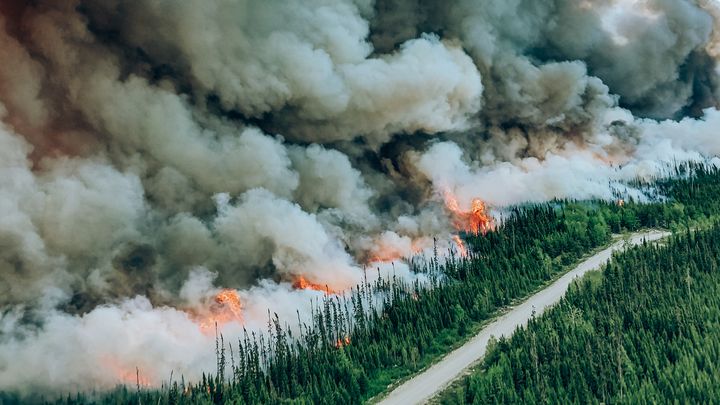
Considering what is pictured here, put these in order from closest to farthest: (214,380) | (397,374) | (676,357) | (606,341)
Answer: (676,357) < (606,341) < (397,374) < (214,380)

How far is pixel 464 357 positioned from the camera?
5207 inches

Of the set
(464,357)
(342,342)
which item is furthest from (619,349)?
(342,342)

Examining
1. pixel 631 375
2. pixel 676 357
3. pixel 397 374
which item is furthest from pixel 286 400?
pixel 676 357

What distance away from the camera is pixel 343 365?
137 metres

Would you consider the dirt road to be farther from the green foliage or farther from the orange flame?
the orange flame

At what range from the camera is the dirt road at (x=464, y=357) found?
116000mm

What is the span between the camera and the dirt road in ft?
381

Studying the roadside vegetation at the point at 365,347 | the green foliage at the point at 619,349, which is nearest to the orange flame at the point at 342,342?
the roadside vegetation at the point at 365,347

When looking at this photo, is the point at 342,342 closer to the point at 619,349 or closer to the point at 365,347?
the point at 365,347

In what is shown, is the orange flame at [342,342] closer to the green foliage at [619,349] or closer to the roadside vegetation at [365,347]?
the roadside vegetation at [365,347]

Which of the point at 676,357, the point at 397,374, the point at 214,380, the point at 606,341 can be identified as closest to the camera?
the point at 676,357

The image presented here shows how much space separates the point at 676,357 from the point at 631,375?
10955 millimetres

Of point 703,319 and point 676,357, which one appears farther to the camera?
point 703,319

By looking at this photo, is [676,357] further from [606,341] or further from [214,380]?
[214,380]
